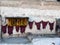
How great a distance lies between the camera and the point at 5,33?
19.9 feet

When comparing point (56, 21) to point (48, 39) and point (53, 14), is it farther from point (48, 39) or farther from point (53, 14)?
point (48, 39)

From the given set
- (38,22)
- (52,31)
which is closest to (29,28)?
(38,22)

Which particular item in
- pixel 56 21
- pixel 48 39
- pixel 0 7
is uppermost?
pixel 0 7

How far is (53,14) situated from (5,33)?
1.53 meters

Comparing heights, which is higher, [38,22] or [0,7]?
[0,7]

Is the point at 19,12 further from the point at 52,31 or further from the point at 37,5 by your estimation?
the point at 52,31

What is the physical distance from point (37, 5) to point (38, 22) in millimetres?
519

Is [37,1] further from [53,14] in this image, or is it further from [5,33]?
[5,33]

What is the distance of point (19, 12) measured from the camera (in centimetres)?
603

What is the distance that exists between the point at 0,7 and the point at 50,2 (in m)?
1.47

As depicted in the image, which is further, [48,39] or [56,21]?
[56,21]

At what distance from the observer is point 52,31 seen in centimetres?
632

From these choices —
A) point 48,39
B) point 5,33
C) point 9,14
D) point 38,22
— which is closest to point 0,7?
point 9,14

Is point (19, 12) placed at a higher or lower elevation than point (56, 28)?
higher
